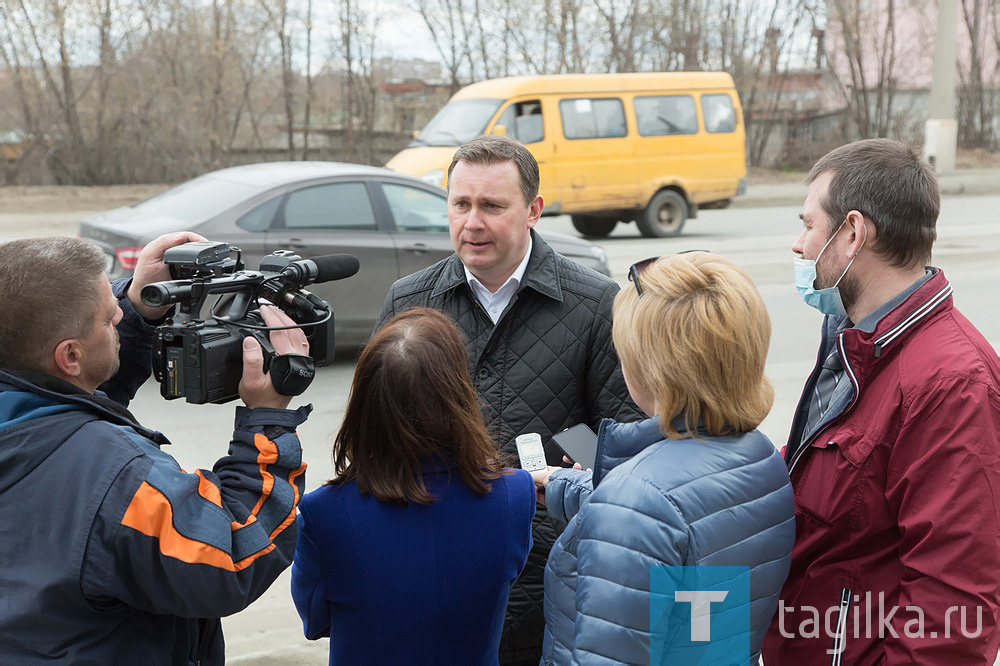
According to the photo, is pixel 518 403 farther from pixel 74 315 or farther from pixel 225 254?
pixel 74 315

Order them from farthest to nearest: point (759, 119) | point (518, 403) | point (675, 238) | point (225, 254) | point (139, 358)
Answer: point (759, 119)
point (675, 238)
point (518, 403)
point (139, 358)
point (225, 254)

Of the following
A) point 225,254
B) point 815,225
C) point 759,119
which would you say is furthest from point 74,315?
point 759,119

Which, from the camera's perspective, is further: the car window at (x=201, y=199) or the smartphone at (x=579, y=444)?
the car window at (x=201, y=199)

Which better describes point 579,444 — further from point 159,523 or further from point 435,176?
point 435,176

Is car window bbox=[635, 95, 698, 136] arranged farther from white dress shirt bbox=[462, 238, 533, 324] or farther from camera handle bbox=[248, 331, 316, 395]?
camera handle bbox=[248, 331, 316, 395]

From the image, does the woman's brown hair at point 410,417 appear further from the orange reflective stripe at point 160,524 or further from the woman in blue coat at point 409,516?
the orange reflective stripe at point 160,524

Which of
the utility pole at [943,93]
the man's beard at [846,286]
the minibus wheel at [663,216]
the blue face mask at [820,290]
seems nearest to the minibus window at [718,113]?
the minibus wheel at [663,216]

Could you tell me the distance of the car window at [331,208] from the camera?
8062mm

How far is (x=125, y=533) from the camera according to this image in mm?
1879

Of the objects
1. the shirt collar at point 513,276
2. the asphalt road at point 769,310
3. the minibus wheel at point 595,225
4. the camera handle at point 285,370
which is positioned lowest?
the asphalt road at point 769,310

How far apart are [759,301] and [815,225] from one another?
17.0 inches

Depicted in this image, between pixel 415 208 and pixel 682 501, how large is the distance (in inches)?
273

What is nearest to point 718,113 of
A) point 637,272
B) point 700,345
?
point 637,272

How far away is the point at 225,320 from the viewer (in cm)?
217
